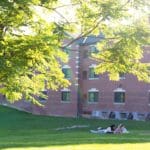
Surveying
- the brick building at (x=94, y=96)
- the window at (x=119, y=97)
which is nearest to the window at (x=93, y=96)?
the brick building at (x=94, y=96)

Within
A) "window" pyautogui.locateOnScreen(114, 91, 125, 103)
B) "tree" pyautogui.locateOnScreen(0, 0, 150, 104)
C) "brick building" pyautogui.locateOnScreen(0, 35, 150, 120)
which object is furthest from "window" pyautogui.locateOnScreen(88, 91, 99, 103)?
"tree" pyautogui.locateOnScreen(0, 0, 150, 104)

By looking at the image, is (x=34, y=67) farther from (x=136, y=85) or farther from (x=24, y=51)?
(x=136, y=85)

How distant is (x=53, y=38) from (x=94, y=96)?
4722 cm

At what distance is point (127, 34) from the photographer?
16344 mm

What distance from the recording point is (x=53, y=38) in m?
14.4

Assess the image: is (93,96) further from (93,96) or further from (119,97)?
(119,97)

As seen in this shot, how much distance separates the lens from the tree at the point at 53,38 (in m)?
14.4

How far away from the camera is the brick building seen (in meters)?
56.9

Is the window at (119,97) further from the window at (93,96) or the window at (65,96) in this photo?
the window at (65,96)

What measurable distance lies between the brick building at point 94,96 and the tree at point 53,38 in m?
37.6

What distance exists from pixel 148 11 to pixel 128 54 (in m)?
1.56

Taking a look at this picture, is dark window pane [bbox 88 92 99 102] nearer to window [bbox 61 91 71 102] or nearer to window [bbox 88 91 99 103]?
window [bbox 88 91 99 103]

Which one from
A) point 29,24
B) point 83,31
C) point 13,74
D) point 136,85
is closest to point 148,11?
point 83,31

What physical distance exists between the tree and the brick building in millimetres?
37583
